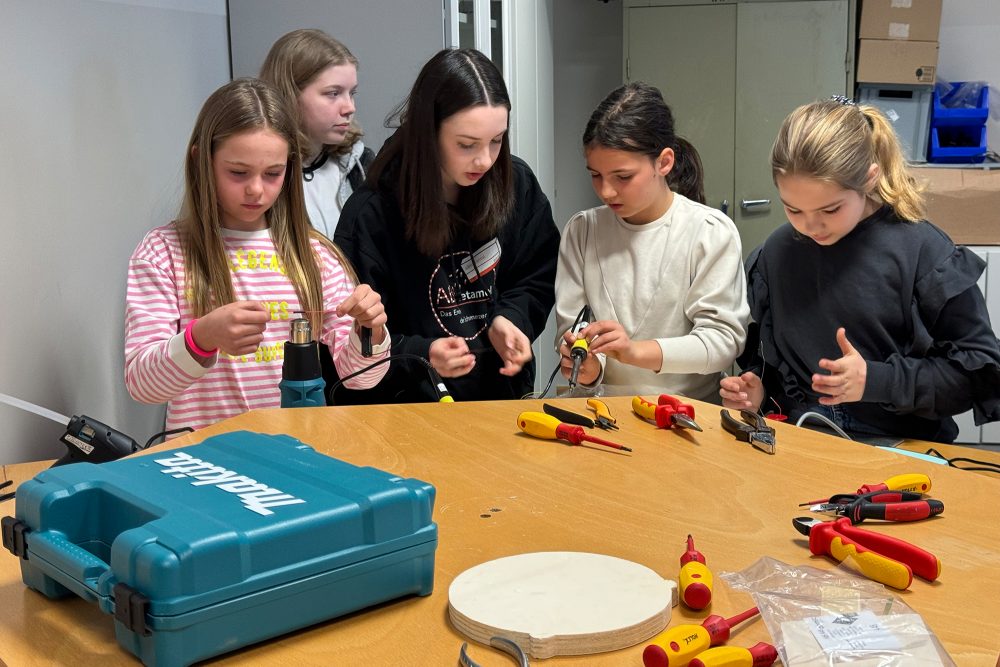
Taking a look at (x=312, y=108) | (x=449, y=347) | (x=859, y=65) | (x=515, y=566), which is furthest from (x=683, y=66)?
(x=515, y=566)

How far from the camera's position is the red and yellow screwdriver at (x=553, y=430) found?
1.20 metres

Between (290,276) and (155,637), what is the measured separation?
3.92ft

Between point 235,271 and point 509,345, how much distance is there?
54 centimetres

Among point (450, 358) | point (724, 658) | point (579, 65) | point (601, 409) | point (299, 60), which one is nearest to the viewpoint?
point (724, 658)

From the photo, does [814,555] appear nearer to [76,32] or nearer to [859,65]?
[76,32]

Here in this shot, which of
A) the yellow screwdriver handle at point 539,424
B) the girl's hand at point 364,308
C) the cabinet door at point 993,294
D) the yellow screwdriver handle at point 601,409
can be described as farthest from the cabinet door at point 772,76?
the yellow screwdriver handle at point 539,424

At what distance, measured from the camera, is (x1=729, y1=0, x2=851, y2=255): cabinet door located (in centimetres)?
410

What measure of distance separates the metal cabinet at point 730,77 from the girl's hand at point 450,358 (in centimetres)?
273

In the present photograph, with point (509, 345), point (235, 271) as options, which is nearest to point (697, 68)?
point (509, 345)

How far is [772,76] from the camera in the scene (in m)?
4.20

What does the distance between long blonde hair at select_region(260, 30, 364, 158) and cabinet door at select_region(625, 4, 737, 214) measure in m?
2.33

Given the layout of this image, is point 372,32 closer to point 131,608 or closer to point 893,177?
point 893,177

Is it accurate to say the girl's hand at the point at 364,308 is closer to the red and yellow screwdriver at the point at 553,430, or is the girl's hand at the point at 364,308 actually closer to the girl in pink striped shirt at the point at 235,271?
the girl in pink striped shirt at the point at 235,271

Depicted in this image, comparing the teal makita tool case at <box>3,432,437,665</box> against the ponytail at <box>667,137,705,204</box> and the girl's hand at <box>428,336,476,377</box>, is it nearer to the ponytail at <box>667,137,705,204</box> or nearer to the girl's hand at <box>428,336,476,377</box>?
the girl's hand at <box>428,336,476,377</box>
